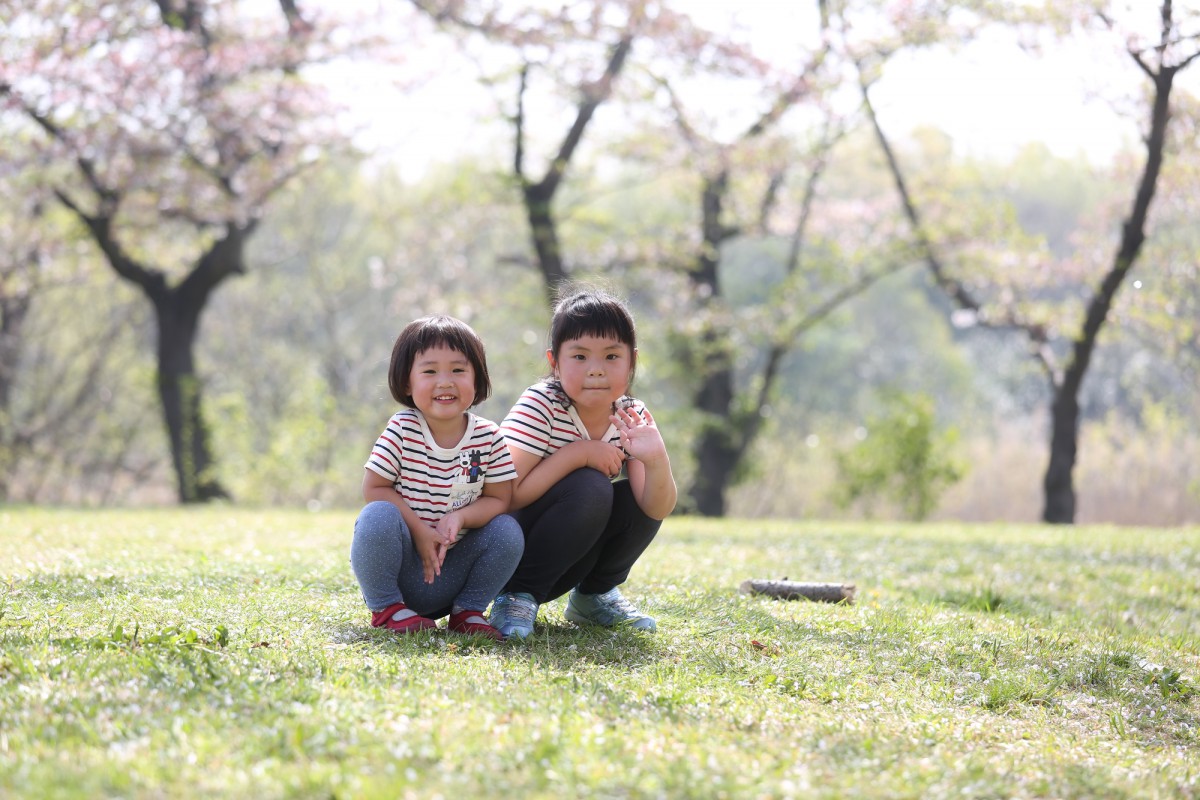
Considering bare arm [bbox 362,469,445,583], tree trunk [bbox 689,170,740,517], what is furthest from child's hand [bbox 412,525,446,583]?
tree trunk [bbox 689,170,740,517]

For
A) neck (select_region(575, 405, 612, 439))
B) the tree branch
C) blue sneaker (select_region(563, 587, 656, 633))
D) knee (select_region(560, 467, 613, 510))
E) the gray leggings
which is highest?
the tree branch

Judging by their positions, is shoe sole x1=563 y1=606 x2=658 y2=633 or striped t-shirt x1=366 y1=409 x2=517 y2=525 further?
shoe sole x1=563 y1=606 x2=658 y2=633

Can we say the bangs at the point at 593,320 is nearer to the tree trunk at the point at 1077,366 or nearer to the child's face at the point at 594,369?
the child's face at the point at 594,369

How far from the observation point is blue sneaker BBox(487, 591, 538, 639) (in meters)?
4.24

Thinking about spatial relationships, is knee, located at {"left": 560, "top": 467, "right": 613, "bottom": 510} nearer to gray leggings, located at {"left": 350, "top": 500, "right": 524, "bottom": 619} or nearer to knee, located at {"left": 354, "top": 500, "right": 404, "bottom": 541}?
gray leggings, located at {"left": 350, "top": 500, "right": 524, "bottom": 619}

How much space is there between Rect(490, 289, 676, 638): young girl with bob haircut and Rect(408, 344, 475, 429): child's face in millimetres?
223

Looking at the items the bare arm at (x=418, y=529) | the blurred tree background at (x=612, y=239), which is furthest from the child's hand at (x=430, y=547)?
the blurred tree background at (x=612, y=239)

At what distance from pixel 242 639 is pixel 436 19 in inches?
461

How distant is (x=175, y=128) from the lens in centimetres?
1382

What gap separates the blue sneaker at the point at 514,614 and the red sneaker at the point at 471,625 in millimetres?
47

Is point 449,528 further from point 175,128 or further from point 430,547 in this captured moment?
point 175,128

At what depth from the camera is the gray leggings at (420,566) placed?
407cm

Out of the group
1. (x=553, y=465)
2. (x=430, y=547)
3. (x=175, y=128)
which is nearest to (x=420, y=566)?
(x=430, y=547)

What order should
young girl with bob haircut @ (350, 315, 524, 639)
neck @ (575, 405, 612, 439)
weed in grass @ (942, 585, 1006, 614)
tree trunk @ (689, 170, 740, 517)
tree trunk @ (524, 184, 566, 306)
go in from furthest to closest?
tree trunk @ (689, 170, 740, 517) < tree trunk @ (524, 184, 566, 306) < weed in grass @ (942, 585, 1006, 614) < neck @ (575, 405, 612, 439) < young girl with bob haircut @ (350, 315, 524, 639)
